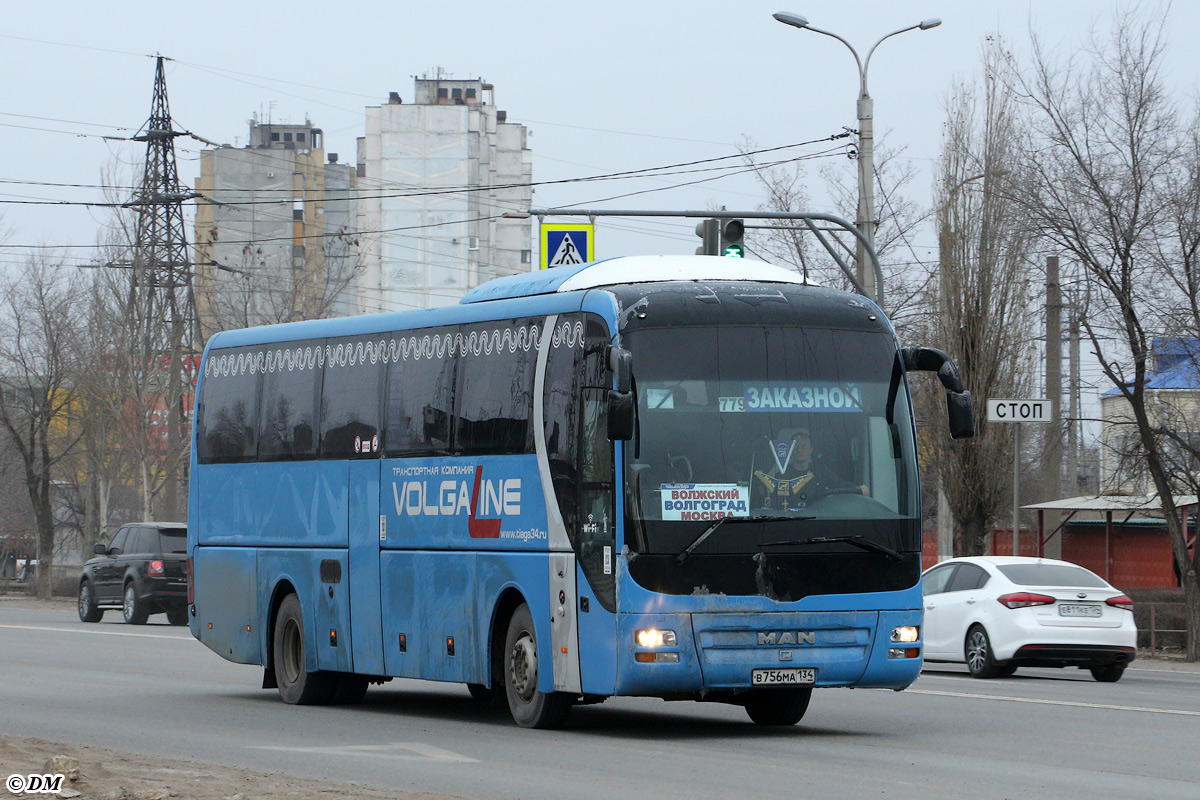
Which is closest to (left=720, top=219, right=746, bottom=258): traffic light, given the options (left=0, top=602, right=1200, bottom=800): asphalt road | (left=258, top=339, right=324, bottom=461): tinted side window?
(left=0, top=602, right=1200, bottom=800): asphalt road

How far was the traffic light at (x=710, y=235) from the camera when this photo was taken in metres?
26.8

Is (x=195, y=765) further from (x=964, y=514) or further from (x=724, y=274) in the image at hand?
(x=964, y=514)

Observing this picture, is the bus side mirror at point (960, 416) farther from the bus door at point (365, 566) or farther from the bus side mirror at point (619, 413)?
the bus door at point (365, 566)

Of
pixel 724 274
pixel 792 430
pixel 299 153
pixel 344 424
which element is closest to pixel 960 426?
pixel 792 430

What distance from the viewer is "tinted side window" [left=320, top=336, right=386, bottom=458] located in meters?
16.0

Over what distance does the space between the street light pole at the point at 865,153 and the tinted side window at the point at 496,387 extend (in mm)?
12842

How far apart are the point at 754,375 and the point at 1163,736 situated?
4.01m

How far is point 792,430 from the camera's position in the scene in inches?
509

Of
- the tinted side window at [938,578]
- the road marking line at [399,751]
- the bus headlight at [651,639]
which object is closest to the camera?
the road marking line at [399,751]

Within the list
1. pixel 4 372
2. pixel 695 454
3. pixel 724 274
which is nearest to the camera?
pixel 695 454

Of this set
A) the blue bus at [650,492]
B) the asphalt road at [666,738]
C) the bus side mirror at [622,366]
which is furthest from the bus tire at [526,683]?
the bus side mirror at [622,366]

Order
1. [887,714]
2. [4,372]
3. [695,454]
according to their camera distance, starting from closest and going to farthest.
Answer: [695,454] → [887,714] → [4,372]

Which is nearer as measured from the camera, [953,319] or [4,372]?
[953,319]

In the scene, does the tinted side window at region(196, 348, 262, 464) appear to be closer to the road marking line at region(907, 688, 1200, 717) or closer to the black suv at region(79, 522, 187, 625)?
the road marking line at region(907, 688, 1200, 717)
